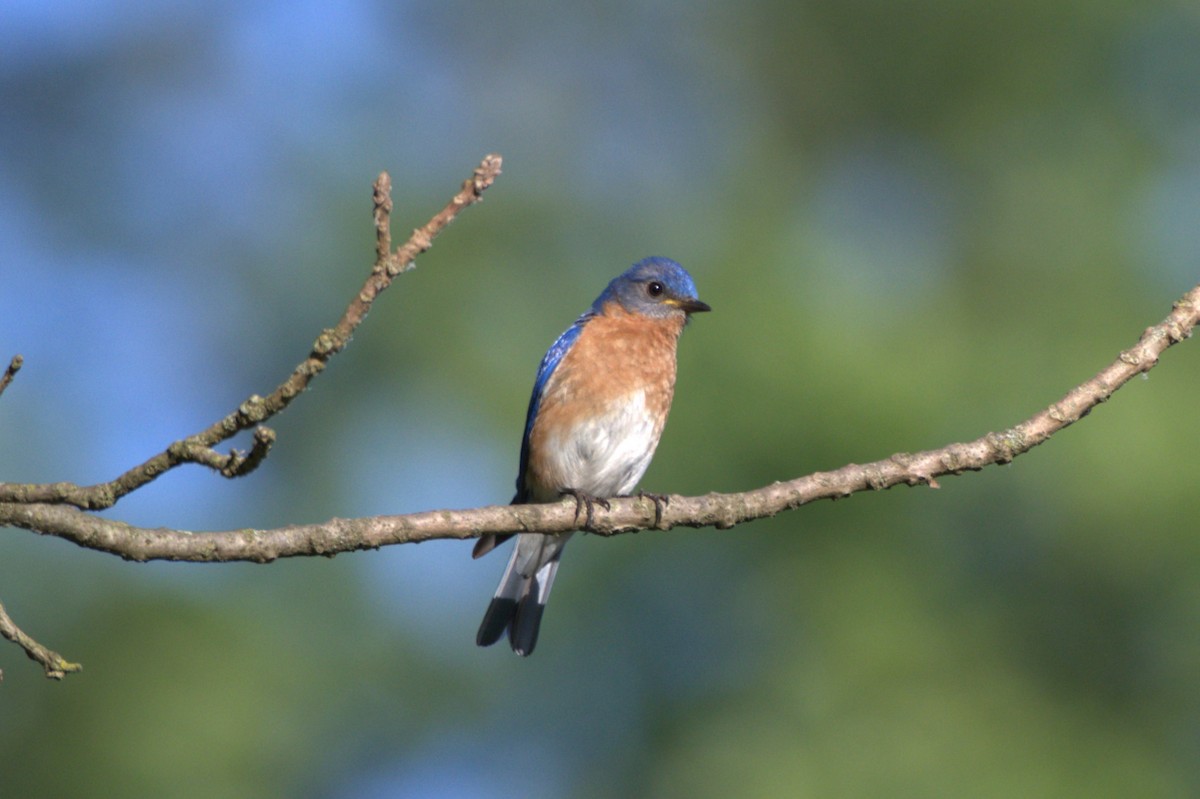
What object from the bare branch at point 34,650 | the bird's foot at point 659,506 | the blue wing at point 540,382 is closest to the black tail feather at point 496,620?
the blue wing at point 540,382

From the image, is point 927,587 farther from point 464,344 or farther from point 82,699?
point 82,699

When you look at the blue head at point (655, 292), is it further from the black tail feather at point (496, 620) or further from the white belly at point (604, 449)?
the black tail feather at point (496, 620)

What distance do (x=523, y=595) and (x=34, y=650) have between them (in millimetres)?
3783

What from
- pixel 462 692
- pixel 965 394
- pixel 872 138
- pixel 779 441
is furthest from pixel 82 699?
pixel 872 138

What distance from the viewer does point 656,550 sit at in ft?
45.0

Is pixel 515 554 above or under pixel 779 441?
under

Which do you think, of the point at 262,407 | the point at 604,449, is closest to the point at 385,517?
the point at 262,407

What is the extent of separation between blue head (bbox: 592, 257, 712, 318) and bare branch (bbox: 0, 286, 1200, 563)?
254cm

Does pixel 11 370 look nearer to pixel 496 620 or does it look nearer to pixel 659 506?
pixel 659 506

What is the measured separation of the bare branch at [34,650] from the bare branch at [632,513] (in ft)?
0.70

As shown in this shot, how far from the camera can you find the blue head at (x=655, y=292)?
22.4 ft

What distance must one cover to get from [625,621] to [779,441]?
243 cm

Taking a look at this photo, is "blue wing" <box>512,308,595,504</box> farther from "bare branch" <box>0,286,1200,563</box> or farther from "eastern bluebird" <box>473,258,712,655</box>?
"bare branch" <box>0,286,1200,563</box>

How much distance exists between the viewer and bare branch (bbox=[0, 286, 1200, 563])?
3.12m
